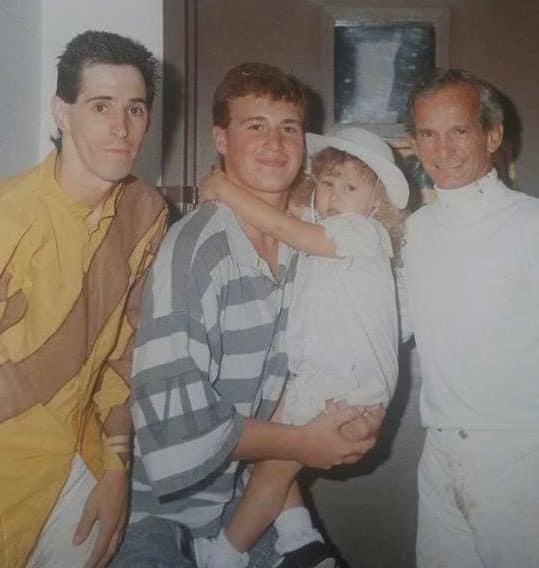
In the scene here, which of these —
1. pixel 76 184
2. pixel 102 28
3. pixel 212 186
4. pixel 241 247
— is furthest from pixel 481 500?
pixel 102 28

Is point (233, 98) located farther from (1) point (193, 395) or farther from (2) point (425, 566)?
(2) point (425, 566)

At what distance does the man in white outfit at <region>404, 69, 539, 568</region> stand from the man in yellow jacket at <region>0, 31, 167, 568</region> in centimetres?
46

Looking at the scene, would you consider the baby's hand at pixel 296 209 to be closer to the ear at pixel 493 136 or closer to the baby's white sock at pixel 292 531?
the ear at pixel 493 136

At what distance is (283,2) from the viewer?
1.24 metres

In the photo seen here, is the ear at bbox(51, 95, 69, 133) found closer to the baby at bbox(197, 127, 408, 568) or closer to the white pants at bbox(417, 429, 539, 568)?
the baby at bbox(197, 127, 408, 568)

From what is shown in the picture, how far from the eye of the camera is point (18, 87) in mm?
922

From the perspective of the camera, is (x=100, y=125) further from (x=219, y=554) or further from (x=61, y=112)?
(x=219, y=554)

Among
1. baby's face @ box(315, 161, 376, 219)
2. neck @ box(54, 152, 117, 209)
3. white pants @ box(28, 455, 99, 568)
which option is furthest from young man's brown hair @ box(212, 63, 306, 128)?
white pants @ box(28, 455, 99, 568)

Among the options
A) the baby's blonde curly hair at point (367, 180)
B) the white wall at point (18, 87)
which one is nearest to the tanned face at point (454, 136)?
the baby's blonde curly hair at point (367, 180)

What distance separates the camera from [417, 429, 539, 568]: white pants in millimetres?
892

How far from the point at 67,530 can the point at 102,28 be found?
2.78 ft

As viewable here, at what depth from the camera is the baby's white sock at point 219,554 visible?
0.92 meters

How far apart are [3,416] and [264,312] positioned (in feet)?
1.25

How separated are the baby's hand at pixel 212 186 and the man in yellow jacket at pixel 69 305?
128 millimetres
